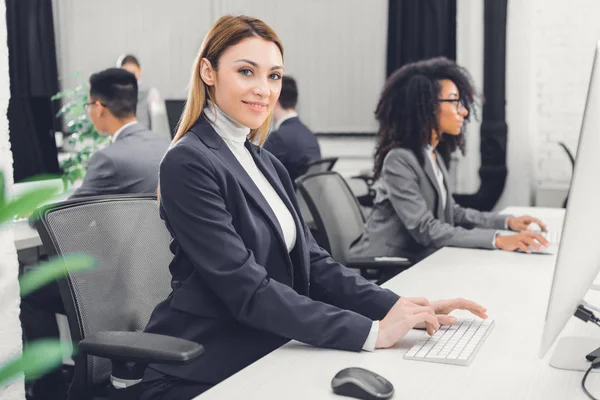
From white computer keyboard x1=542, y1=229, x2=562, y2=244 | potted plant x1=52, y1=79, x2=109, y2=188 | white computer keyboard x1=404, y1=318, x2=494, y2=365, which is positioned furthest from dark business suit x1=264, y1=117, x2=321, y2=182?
white computer keyboard x1=404, y1=318, x2=494, y2=365

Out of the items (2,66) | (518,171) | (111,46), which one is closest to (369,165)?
(518,171)

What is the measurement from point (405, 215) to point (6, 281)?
1.31 meters

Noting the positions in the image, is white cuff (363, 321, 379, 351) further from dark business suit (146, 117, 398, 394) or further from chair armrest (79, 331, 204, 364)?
chair armrest (79, 331, 204, 364)

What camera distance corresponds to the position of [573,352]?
124 centimetres

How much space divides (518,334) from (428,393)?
40 cm

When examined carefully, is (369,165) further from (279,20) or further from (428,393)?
(428,393)

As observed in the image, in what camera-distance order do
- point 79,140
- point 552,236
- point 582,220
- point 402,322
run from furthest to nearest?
point 79,140 → point 552,236 → point 402,322 → point 582,220

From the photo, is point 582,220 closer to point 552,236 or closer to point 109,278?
point 109,278

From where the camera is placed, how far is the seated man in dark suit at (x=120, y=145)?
9.14ft

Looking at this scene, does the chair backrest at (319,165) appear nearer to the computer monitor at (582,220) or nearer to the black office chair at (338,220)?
the black office chair at (338,220)

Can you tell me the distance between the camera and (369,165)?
5516 millimetres

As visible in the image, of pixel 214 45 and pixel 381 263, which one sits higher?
pixel 214 45

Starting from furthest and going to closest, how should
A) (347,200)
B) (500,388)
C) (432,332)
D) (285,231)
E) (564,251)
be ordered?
(347,200)
(285,231)
(432,332)
(500,388)
(564,251)

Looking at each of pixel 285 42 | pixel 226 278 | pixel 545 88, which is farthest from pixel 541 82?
pixel 226 278
